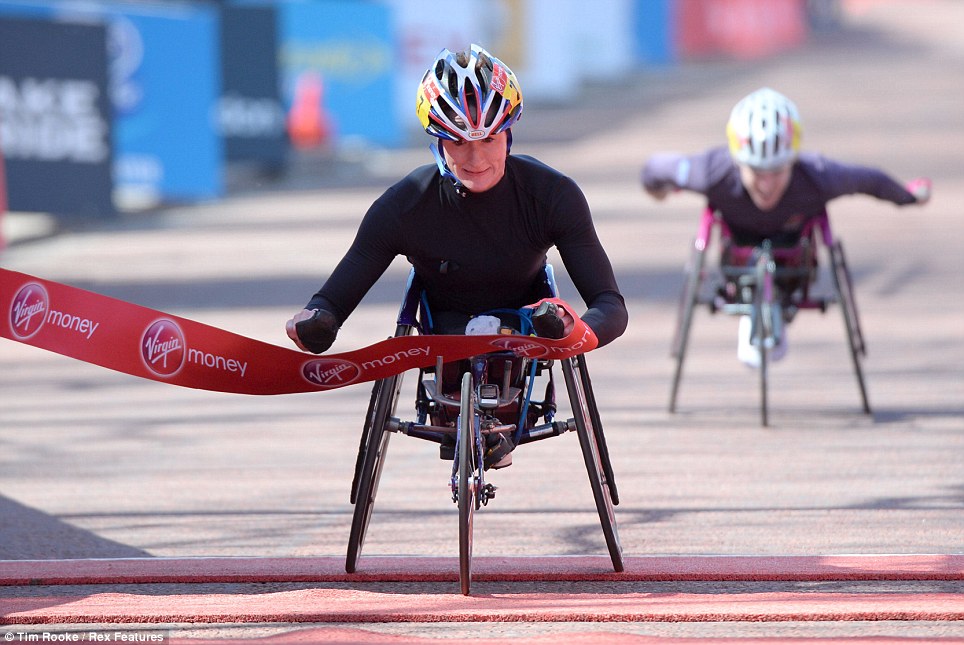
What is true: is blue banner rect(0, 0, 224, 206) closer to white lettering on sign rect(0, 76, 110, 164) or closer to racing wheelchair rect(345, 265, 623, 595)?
white lettering on sign rect(0, 76, 110, 164)

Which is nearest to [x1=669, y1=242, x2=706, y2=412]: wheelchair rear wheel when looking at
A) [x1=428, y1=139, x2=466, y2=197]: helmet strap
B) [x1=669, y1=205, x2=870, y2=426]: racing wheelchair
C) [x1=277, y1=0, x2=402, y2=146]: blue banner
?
[x1=669, y1=205, x2=870, y2=426]: racing wheelchair

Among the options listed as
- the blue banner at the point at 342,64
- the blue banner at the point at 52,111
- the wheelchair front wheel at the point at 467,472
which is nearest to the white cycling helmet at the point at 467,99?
the wheelchair front wheel at the point at 467,472

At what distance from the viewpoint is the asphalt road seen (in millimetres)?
6922

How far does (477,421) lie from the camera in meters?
5.75

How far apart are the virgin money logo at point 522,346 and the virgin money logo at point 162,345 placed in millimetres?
1193

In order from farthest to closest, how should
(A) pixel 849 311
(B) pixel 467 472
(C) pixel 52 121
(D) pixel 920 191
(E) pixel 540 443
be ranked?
(C) pixel 52 121 < (A) pixel 849 311 < (D) pixel 920 191 < (E) pixel 540 443 < (B) pixel 467 472

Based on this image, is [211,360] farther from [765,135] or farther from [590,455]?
[765,135]

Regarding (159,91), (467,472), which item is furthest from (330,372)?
(159,91)

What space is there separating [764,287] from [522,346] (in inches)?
151

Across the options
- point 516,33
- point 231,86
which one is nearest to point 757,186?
point 231,86

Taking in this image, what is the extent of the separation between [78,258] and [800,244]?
10.0 meters

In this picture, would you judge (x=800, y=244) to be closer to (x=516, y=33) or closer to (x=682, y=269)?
(x=682, y=269)

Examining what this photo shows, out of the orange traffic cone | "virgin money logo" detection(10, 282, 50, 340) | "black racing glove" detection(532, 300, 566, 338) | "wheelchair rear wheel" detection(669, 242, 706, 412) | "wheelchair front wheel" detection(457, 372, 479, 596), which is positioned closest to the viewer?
"black racing glove" detection(532, 300, 566, 338)

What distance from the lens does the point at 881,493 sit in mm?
7594
